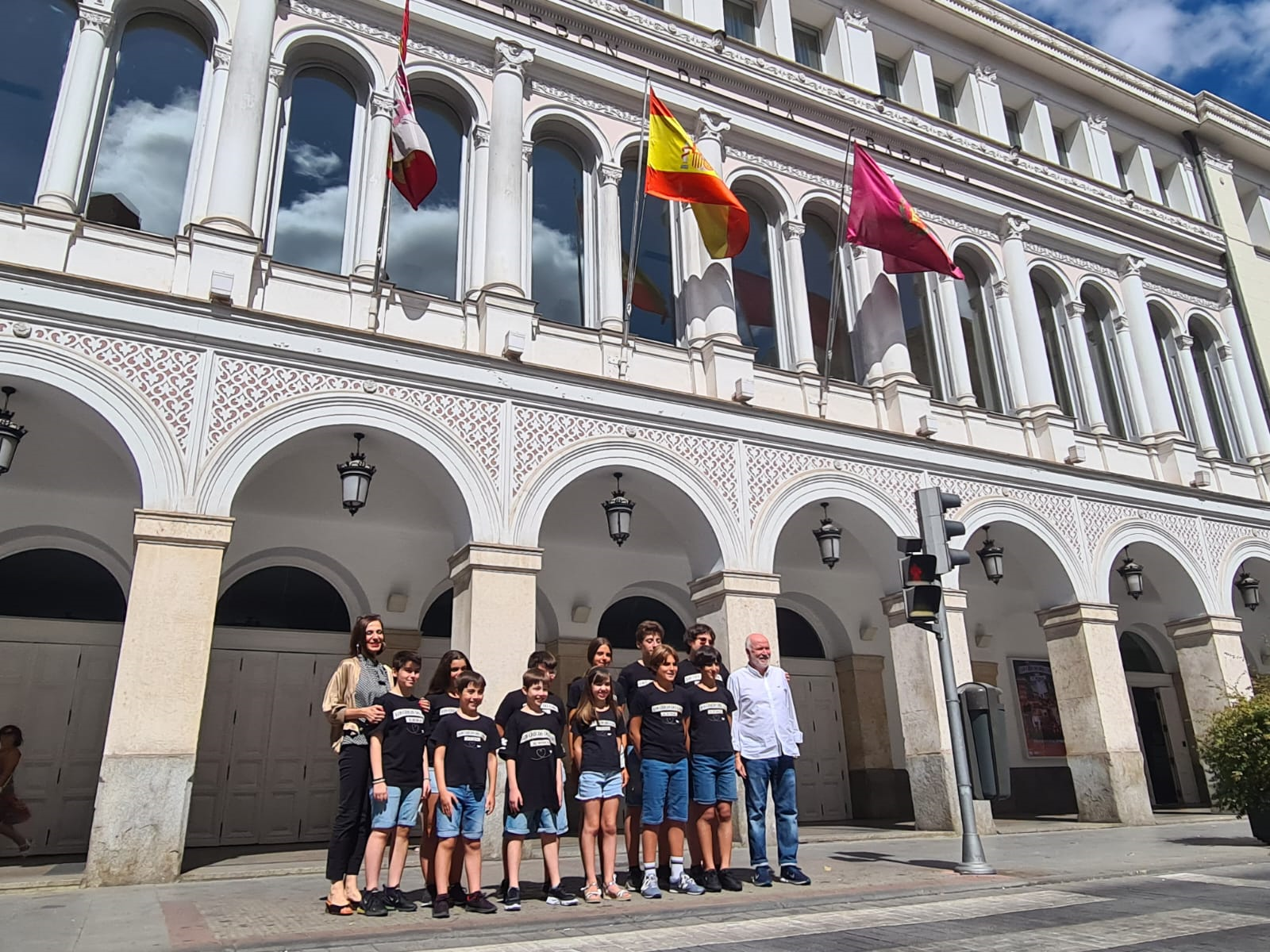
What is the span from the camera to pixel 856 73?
17.0 metres

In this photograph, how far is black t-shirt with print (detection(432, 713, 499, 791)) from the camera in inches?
246

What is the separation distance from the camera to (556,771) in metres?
6.61

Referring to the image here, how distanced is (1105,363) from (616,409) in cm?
1147

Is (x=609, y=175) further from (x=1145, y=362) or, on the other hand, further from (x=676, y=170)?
(x=1145, y=362)

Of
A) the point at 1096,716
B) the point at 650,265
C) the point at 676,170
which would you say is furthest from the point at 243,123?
the point at 1096,716

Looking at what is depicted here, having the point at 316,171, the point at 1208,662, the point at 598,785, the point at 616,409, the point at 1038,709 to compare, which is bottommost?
the point at 598,785

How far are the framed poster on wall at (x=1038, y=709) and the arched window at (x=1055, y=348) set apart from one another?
4878mm

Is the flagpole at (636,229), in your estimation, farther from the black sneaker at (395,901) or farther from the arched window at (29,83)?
the black sneaker at (395,901)

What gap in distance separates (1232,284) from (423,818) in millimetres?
20985

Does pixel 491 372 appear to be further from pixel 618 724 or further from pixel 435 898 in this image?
pixel 435 898

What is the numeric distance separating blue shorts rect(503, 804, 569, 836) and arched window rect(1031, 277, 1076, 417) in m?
13.2

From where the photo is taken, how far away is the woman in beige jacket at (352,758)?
238 inches

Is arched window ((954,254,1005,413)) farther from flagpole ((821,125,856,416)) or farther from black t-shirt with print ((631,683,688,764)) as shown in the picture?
black t-shirt with print ((631,683,688,764))

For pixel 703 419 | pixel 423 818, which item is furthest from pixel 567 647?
pixel 423 818
